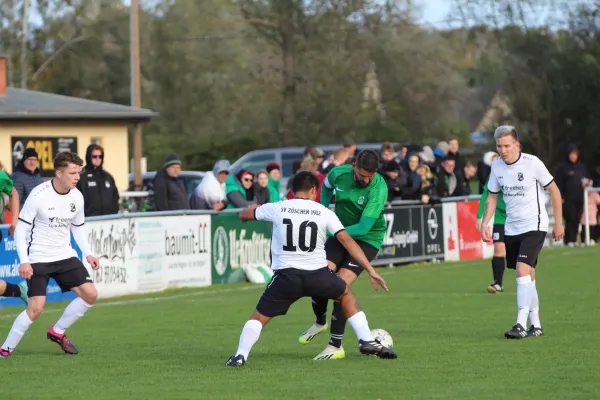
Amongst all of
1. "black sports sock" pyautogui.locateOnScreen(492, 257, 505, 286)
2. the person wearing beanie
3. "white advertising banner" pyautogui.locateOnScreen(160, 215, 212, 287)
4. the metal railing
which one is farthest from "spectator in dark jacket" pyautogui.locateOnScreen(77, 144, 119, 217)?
the metal railing

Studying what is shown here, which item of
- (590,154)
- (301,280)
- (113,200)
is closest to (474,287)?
(113,200)

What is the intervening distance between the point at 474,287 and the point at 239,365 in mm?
9487

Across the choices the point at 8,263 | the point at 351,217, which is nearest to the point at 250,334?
the point at 351,217

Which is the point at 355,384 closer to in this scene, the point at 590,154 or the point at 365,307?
the point at 365,307

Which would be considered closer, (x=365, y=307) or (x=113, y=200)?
(x=365, y=307)

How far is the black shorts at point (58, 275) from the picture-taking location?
11.7 m

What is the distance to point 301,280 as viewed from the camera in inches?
408

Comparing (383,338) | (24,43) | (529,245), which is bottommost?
(383,338)

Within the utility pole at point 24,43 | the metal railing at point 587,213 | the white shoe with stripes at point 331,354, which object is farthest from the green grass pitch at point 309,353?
the utility pole at point 24,43

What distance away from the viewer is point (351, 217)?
1141 cm

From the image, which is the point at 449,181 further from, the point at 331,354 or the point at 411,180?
the point at 331,354

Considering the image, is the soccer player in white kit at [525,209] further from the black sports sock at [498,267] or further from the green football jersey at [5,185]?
the green football jersey at [5,185]

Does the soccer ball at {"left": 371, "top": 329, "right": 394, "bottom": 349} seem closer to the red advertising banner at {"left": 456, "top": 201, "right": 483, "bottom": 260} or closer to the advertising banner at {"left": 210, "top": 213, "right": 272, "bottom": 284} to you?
the advertising banner at {"left": 210, "top": 213, "right": 272, "bottom": 284}

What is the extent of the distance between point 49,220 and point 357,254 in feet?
9.58
